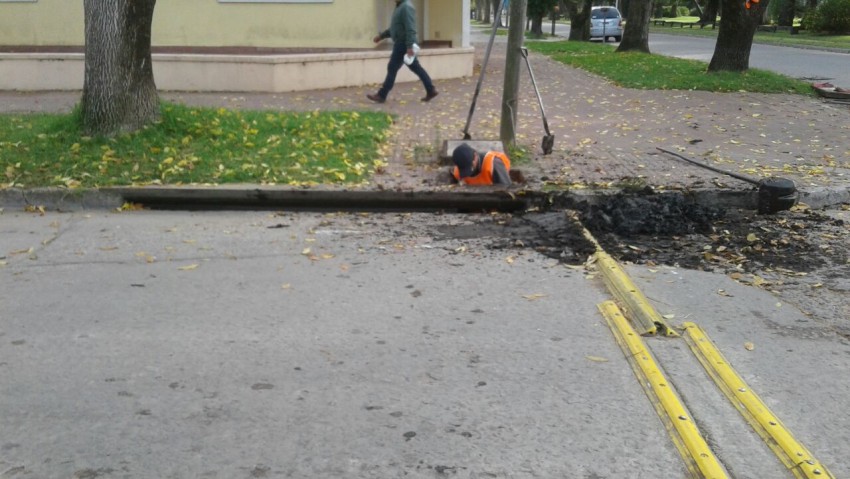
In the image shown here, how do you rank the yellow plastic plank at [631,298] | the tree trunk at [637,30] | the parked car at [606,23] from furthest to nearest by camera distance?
the parked car at [606,23], the tree trunk at [637,30], the yellow plastic plank at [631,298]

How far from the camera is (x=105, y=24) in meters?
9.24

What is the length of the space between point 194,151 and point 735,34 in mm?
12963

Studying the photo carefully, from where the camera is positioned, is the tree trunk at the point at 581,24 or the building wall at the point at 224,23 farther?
the tree trunk at the point at 581,24

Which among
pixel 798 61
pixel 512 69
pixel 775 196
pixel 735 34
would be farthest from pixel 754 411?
pixel 798 61

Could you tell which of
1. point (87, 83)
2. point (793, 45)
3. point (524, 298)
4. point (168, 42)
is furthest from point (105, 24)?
point (793, 45)

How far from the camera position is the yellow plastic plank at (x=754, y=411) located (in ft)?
11.5

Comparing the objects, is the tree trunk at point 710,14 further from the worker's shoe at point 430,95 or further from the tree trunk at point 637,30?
the worker's shoe at point 430,95

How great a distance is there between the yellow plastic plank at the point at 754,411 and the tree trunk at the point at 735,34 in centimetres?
1451

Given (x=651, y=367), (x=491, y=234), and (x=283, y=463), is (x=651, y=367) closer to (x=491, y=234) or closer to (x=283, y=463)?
(x=283, y=463)

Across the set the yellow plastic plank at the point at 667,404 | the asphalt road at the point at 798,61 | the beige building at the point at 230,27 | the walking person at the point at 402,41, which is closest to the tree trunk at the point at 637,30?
the asphalt road at the point at 798,61

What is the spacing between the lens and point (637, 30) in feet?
91.1

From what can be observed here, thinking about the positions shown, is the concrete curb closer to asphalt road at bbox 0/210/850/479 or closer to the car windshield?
asphalt road at bbox 0/210/850/479

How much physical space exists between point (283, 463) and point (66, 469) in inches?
34.8

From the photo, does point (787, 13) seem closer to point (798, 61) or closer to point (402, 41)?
point (798, 61)
